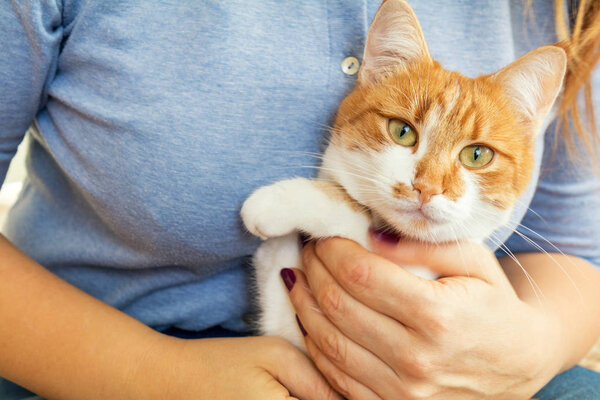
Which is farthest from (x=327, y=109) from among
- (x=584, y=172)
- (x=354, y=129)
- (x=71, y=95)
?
(x=584, y=172)

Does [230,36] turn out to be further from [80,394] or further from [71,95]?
[80,394]

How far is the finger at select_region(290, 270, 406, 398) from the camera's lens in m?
0.85

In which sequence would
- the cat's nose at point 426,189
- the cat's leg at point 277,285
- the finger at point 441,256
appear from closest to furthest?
the cat's nose at point 426,189 → the finger at point 441,256 → the cat's leg at point 277,285

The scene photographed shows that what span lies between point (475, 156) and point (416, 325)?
1.17 ft

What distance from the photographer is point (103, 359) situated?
2.99 ft

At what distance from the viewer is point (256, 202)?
88cm

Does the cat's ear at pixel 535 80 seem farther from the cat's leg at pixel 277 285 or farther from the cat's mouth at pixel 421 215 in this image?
the cat's leg at pixel 277 285

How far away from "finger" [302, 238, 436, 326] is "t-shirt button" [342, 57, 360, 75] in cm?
38

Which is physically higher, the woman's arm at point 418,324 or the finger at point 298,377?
the woman's arm at point 418,324

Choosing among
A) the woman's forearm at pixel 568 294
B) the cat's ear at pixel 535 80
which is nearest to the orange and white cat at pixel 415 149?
the cat's ear at pixel 535 80

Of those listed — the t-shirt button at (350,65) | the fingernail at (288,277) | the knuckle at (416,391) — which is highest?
the t-shirt button at (350,65)

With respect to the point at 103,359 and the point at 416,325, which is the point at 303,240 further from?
the point at 103,359

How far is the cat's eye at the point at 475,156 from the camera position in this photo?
A: 0.88 metres

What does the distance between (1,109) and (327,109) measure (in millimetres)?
644
